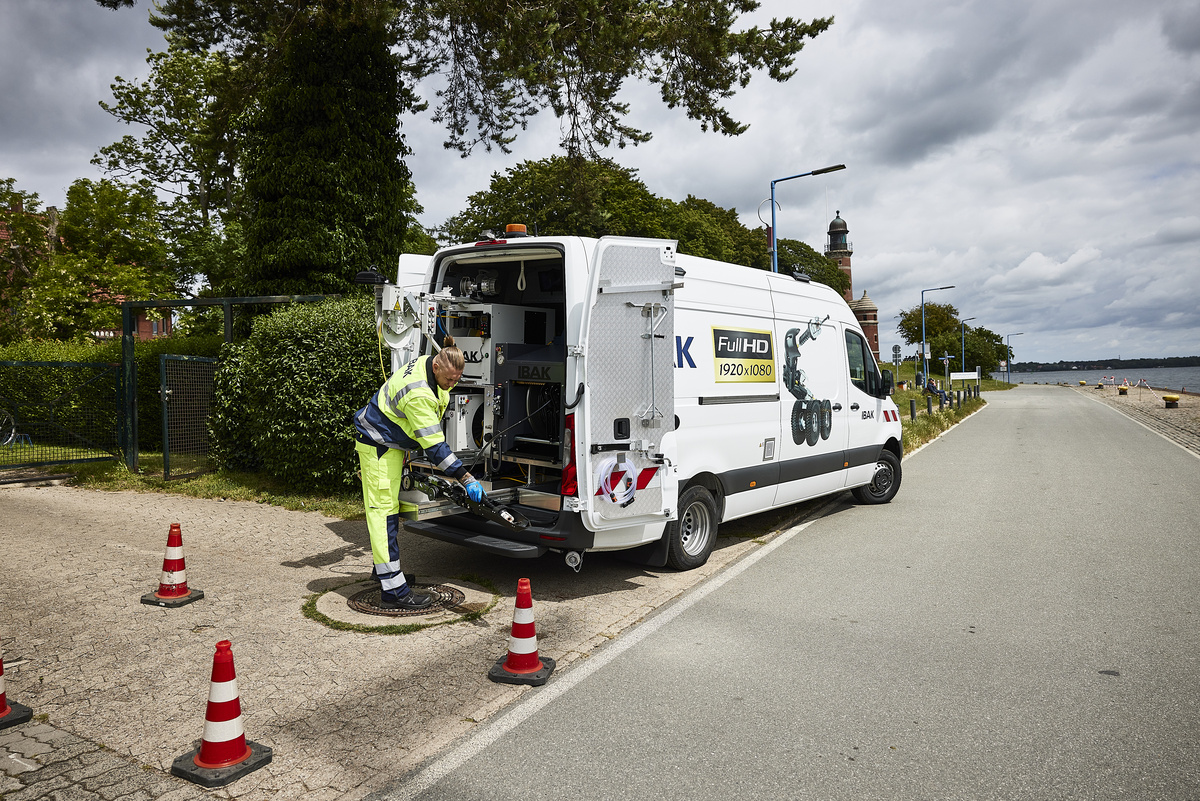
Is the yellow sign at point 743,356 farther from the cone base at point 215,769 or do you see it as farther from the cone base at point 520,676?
the cone base at point 215,769

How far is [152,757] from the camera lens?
329 cm

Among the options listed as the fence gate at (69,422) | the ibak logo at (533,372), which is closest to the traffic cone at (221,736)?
the ibak logo at (533,372)

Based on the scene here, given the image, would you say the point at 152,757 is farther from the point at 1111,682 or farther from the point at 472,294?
the point at 1111,682

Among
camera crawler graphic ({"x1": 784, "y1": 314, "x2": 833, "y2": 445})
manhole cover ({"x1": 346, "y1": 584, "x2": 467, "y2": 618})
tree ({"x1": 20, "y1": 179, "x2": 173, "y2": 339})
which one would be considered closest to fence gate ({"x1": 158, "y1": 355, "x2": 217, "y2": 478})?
manhole cover ({"x1": 346, "y1": 584, "x2": 467, "y2": 618})

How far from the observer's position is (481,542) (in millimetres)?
5539

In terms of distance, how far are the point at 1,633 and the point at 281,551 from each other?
7.66ft

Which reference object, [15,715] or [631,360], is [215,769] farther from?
[631,360]

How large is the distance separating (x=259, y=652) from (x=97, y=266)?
21.3m

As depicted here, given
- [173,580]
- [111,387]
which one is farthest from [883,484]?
[111,387]

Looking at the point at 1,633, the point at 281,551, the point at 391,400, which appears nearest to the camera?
the point at 1,633

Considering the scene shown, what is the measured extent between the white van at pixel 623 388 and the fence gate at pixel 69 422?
7.94 m

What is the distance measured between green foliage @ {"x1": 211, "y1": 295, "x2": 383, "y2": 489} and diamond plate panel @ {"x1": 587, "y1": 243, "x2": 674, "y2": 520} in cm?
429

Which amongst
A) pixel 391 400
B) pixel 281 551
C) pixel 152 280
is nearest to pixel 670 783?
pixel 391 400

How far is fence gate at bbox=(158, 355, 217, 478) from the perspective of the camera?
11234 mm
